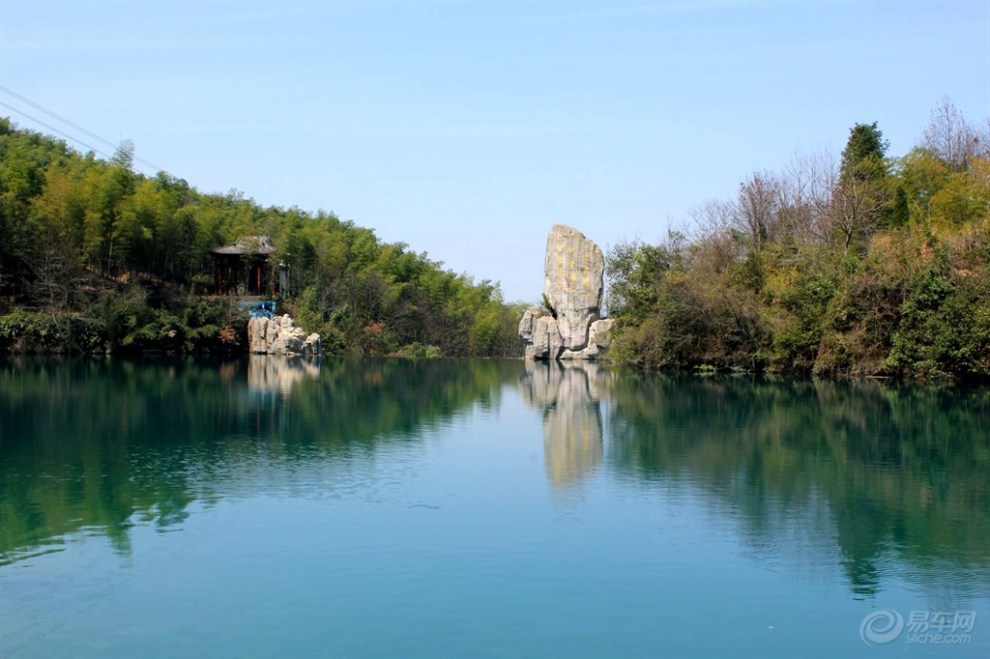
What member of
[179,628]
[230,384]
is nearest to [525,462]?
[179,628]

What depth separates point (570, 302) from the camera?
51094 mm

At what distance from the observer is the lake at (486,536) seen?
6809 mm

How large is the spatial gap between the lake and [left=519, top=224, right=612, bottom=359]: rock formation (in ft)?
104

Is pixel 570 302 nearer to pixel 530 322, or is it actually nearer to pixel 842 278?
pixel 530 322

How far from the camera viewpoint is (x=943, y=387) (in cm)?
2841

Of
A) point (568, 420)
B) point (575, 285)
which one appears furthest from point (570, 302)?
point (568, 420)

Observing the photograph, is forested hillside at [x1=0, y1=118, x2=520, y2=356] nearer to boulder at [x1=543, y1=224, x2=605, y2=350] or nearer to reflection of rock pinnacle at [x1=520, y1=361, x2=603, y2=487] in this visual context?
boulder at [x1=543, y1=224, x2=605, y2=350]

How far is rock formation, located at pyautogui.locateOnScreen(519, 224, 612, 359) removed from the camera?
168ft

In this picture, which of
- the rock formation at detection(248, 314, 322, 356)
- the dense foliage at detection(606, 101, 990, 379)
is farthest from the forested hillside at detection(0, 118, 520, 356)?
the dense foliage at detection(606, 101, 990, 379)

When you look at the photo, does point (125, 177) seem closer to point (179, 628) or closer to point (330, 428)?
point (330, 428)

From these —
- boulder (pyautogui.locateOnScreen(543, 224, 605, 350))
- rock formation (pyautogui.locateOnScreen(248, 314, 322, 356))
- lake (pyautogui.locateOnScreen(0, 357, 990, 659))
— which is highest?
boulder (pyautogui.locateOnScreen(543, 224, 605, 350))

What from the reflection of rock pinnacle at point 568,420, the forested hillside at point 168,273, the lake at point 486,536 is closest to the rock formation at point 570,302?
the forested hillside at point 168,273

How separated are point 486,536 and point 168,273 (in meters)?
46.7

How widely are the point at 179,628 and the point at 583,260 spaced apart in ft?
150
